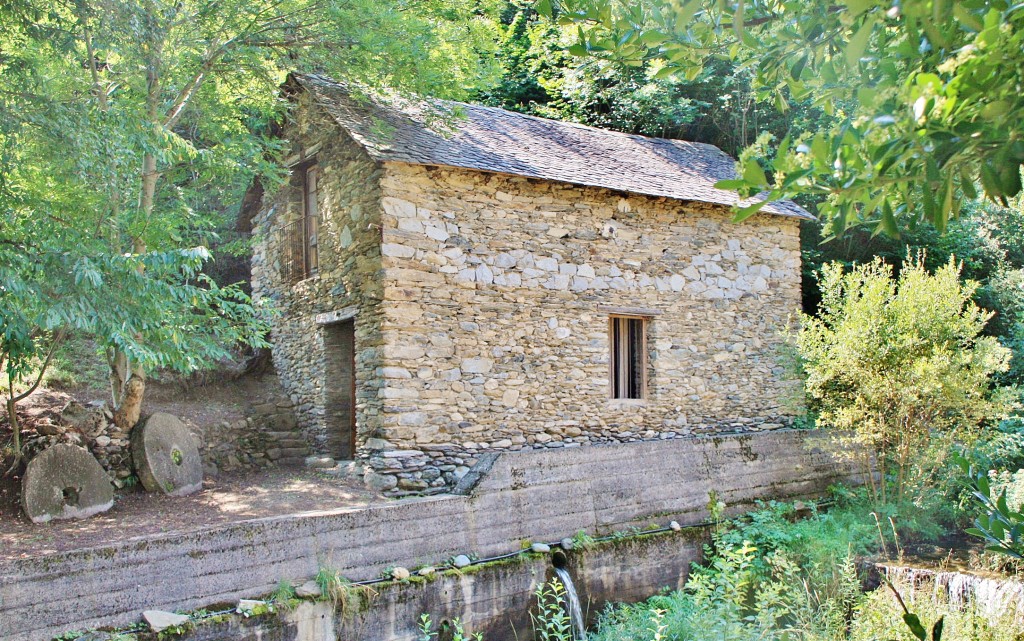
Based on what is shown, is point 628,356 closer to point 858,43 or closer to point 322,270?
point 322,270

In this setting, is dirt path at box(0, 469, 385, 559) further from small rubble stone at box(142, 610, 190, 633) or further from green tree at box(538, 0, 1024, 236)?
green tree at box(538, 0, 1024, 236)

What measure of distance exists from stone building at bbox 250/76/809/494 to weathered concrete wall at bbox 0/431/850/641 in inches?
52.6

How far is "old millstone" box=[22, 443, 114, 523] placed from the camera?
7.62m

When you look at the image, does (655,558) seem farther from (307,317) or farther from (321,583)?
(307,317)

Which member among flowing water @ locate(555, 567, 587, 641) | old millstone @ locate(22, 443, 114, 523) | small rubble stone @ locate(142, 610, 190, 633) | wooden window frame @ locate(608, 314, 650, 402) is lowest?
flowing water @ locate(555, 567, 587, 641)

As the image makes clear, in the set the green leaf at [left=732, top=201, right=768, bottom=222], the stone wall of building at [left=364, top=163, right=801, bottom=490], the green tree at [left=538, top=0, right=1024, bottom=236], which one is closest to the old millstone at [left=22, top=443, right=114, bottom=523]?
the stone wall of building at [left=364, top=163, right=801, bottom=490]

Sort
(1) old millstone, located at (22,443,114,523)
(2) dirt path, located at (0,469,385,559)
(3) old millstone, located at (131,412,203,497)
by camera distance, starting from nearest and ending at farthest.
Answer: (2) dirt path, located at (0,469,385,559) → (1) old millstone, located at (22,443,114,523) → (3) old millstone, located at (131,412,203,497)

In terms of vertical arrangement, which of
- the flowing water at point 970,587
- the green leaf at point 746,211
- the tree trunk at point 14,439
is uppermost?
the green leaf at point 746,211

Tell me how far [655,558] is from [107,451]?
20.8 feet

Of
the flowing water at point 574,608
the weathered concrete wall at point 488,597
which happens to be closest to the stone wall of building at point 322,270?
the weathered concrete wall at point 488,597

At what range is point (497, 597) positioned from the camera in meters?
7.73

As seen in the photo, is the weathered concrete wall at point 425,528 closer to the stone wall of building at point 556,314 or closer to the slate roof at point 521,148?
the stone wall of building at point 556,314

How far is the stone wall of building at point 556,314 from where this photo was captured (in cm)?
965

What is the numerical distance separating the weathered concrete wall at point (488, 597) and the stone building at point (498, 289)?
6.44 feet
